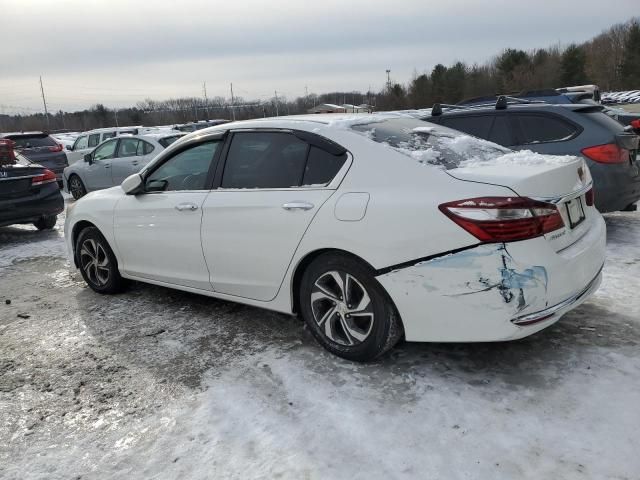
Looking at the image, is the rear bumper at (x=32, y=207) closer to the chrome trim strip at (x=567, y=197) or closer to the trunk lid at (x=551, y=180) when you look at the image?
the trunk lid at (x=551, y=180)

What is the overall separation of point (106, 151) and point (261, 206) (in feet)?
32.6

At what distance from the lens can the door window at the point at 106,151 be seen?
39.7ft

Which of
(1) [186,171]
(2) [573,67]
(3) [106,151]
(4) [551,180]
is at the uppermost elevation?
(2) [573,67]

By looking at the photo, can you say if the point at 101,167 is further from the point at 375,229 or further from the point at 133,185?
the point at 375,229

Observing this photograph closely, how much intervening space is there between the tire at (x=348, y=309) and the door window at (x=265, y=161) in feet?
2.13

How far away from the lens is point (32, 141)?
14688mm

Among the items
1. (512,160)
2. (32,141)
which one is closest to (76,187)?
(32,141)

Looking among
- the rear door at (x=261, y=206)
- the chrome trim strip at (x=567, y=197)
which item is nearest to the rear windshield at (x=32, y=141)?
the rear door at (x=261, y=206)

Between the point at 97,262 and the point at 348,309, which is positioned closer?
the point at 348,309

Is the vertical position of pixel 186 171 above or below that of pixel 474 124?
below

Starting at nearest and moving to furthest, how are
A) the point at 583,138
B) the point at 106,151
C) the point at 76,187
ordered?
the point at 583,138 → the point at 106,151 → the point at 76,187

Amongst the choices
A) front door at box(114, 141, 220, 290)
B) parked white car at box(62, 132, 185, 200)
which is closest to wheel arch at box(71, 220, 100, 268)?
front door at box(114, 141, 220, 290)

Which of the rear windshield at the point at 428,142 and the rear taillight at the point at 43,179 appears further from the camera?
the rear taillight at the point at 43,179

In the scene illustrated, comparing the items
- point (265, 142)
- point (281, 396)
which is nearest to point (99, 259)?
point (265, 142)
